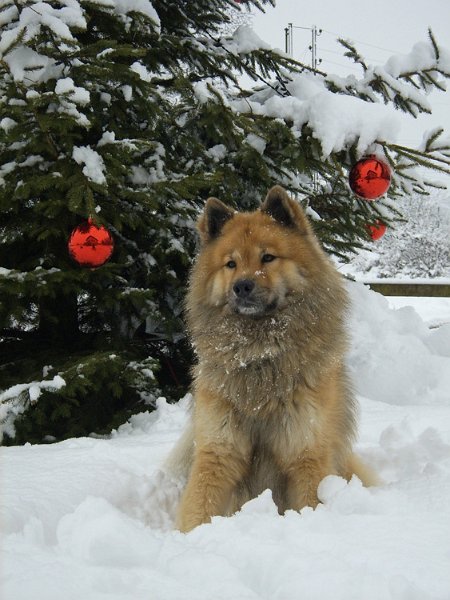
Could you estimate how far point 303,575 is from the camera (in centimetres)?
146

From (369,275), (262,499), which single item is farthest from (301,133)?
(369,275)

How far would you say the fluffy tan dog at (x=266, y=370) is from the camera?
2.62 meters

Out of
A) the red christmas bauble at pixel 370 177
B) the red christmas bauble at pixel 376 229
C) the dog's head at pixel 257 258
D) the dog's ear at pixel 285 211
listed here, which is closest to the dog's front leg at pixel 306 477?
the dog's head at pixel 257 258

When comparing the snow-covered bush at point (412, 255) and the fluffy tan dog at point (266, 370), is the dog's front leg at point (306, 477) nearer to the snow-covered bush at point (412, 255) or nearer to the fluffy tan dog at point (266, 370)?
the fluffy tan dog at point (266, 370)

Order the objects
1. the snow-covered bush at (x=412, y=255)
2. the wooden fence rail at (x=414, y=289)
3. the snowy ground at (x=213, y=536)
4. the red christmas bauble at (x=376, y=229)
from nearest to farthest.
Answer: the snowy ground at (x=213, y=536) < the red christmas bauble at (x=376, y=229) < the wooden fence rail at (x=414, y=289) < the snow-covered bush at (x=412, y=255)

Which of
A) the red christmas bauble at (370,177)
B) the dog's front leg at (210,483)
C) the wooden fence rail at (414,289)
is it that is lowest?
the wooden fence rail at (414,289)

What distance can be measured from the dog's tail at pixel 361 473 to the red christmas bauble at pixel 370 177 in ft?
7.11

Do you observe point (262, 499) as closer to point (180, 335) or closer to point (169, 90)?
point (180, 335)

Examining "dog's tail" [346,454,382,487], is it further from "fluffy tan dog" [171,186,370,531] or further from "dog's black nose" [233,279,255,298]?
"dog's black nose" [233,279,255,298]

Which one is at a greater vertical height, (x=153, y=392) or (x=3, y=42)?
(x=3, y=42)

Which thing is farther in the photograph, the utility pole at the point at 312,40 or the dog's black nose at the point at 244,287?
the utility pole at the point at 312,40

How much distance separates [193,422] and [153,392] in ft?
6.63

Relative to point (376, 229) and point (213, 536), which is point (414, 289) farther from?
point (213, 536)

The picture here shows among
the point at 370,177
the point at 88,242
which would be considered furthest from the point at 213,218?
the point at 370,177
